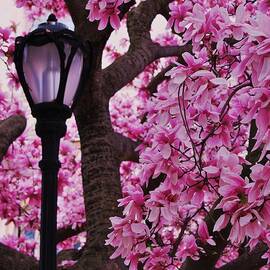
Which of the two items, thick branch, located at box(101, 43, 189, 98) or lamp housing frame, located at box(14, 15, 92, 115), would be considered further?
thick branch, located at box(101, 43, 189, 98)

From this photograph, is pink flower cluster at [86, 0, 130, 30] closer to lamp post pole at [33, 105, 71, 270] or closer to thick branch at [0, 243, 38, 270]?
lamp post pole at [33, 105, 71, 270]

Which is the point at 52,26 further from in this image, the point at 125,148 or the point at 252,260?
the point at 252,260

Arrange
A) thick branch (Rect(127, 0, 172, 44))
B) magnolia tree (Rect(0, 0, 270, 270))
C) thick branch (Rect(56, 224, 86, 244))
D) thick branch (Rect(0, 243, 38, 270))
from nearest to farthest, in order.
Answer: magnolia tree (Rect(0, 0, 270, 270)), thick branch (Rect(0, 243, 38, 270)), thick branch (Rect(127, 0, 172, 44)), thick branch (Rect(56, 224, 86, 244))

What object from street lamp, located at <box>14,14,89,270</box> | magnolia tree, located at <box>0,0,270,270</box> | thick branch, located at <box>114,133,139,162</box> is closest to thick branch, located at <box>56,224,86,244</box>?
magnolia tree, located at <box>0,0,270,270</box>

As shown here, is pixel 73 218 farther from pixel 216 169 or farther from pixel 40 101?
pixel 216 169

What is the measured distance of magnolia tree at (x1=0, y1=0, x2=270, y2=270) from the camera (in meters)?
2.00

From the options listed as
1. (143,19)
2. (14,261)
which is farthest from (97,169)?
(143,19)

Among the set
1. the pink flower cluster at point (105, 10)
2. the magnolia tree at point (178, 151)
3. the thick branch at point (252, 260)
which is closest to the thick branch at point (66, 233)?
the magnolia tree at point (178, 151)

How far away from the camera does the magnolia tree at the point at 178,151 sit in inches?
78.6

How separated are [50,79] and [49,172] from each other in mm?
420

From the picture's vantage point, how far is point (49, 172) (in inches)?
116

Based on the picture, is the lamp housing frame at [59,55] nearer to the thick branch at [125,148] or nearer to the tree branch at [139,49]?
the thick branch at [125,148]

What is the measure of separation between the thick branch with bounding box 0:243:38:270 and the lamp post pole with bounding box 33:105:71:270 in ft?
2.64

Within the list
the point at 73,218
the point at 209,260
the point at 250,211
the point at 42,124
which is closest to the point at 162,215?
the point at 250,211
